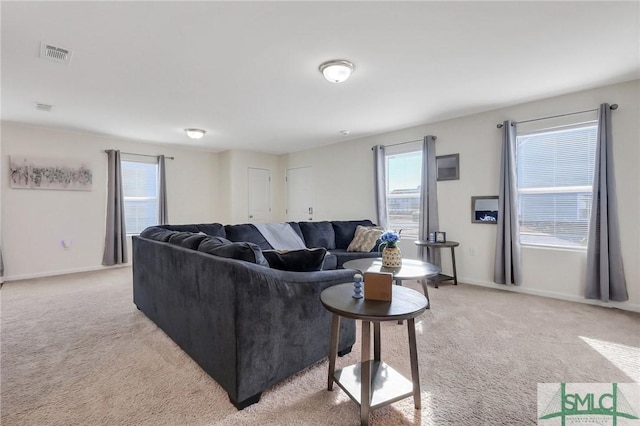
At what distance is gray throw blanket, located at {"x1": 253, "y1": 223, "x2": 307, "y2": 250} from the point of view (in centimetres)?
421

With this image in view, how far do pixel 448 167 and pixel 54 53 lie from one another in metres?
4.59

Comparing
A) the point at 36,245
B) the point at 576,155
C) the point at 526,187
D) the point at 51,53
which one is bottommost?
the point at 36,245

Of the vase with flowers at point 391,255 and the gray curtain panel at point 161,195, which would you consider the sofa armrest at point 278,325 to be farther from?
the gray curtain panel at point 161,195

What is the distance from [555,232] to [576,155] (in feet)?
3.03

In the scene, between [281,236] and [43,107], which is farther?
Result: [281,236]

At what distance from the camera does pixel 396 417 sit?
1.57m

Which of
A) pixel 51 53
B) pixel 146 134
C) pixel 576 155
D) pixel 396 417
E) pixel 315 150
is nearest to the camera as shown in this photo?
pixel 396 417

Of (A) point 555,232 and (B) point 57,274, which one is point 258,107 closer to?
(A) point 555,232

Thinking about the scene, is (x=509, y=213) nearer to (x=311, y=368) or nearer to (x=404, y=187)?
(x=404, y=187)

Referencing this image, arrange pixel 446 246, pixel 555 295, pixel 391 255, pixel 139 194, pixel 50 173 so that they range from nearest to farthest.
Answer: pixel 391 255 → pixel 555 295 → pixel 446 246 → pixel 50 173 → pixel 139 194

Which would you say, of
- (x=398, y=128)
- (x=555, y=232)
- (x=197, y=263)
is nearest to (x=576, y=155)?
(x=555, y=232)

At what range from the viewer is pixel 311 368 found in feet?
6.70

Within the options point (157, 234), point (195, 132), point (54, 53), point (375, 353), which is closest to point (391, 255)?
point (375, 353)

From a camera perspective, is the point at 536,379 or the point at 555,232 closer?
the point at 536,379
